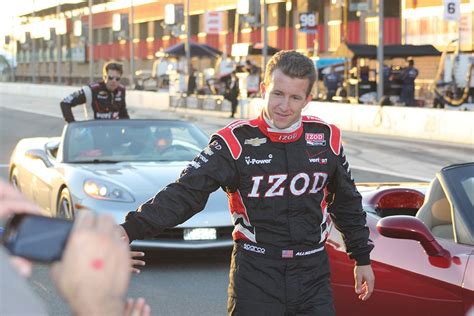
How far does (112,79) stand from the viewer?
1215 centimetres

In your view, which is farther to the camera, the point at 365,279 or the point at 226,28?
the point at 226,28

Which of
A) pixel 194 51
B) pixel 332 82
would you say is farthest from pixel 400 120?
pixel 194 51

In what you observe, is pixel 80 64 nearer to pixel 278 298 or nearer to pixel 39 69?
pixel 39 69

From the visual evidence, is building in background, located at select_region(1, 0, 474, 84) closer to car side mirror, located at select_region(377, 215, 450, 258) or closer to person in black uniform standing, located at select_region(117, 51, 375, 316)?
car side mirror, located at select_region(377, 215, 450, 258)

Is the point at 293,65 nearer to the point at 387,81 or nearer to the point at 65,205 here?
the point at 65,205

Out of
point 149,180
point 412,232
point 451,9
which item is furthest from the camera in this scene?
point 451,9

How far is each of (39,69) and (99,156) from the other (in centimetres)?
10472

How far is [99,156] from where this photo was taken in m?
10.3

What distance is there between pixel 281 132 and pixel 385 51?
34.3 metres

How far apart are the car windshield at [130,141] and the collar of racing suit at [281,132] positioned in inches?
247

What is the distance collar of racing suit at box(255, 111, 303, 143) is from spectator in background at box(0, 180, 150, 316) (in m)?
2.77

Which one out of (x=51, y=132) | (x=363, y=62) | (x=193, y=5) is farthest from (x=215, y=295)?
(x=193, y=5)

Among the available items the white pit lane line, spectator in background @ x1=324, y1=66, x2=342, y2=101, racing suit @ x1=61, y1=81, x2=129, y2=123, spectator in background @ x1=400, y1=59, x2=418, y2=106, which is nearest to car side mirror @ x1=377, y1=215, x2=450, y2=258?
racing suit @ x1=61, y1=81, x2=129, y2=123

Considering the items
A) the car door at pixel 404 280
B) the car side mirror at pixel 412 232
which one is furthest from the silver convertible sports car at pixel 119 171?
the car side mirror at pixel 412 232
